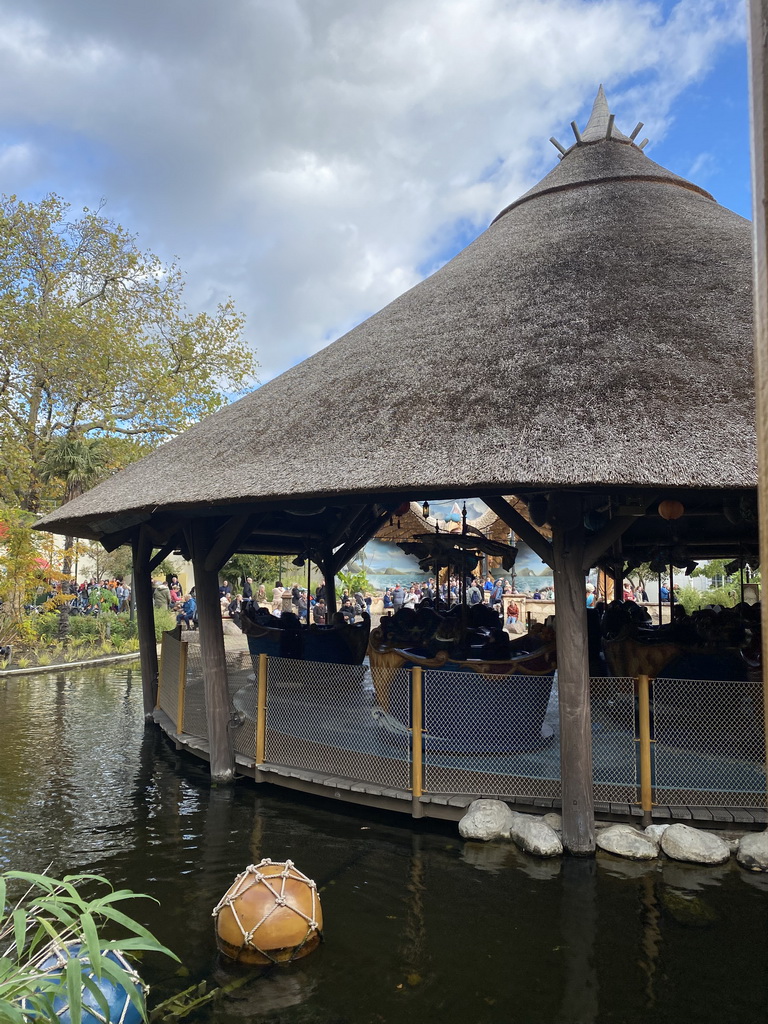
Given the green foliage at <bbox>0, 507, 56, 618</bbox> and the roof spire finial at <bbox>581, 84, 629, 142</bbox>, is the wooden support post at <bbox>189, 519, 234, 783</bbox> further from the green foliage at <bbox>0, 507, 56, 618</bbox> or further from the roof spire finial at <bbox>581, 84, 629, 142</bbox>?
the roof spire finial at <bbox>581, 84, 629, 142</bbox>

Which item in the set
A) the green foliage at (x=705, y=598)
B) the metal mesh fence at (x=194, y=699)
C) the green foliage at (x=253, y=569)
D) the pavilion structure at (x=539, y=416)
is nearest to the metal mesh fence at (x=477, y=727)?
the pavilion structure at (x=539, y=416)

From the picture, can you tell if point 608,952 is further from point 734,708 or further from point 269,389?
point 269,389

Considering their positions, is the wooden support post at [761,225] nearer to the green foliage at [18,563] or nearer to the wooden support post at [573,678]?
the wooden support post at [573,678]

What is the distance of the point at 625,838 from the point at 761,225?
6.06m

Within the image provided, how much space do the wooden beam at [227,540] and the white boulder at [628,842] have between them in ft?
15.8

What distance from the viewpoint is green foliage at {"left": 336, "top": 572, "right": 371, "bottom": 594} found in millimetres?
34438

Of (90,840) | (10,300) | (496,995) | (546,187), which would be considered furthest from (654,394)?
(10,300)

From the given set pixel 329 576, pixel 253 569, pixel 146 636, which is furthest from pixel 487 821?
pixel 253 569

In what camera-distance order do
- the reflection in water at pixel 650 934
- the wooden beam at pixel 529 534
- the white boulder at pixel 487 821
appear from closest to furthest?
the reflection in water at pixel 650 934 < the white boulder at pixel 487 821 < the wooden beam at pixel 529 534

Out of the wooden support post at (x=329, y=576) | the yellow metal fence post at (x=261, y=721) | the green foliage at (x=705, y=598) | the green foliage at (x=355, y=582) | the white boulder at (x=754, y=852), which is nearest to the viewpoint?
the white boulder at (x=754, y=852)

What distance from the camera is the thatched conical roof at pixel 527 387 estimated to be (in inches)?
230

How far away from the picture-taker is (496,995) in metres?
4.05

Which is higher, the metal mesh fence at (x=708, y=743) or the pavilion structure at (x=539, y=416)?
the pavilion structure at (x=539, y=416)

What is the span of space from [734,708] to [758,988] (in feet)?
7.85
